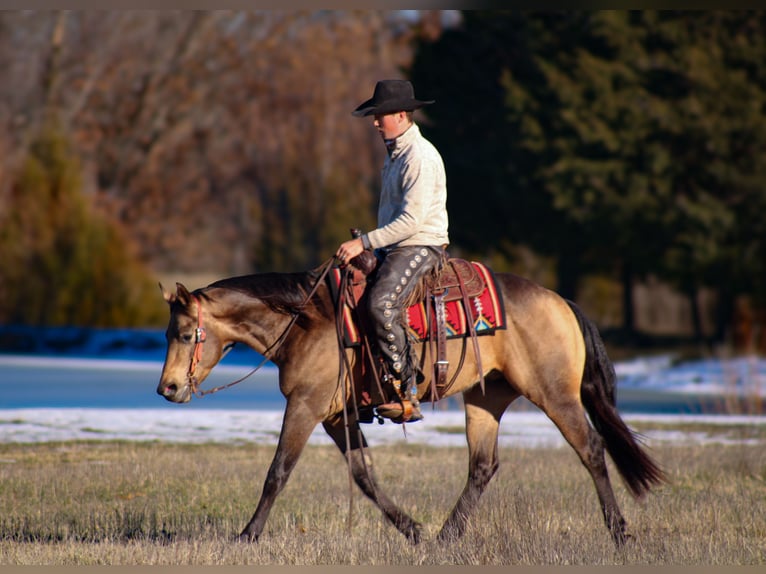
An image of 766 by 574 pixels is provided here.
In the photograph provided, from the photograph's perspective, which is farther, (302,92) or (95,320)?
(302,92)

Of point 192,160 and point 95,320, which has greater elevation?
point 192,160

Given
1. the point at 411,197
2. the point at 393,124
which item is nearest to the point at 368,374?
the point at 411,197

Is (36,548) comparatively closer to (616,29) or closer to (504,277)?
(504,277)

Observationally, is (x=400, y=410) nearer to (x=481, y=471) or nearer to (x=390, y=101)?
(x=481, y=471)

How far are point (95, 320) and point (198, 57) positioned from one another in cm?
2207

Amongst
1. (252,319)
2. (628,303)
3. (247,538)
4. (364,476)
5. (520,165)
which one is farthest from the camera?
(628,303)

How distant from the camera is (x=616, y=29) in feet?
91.5

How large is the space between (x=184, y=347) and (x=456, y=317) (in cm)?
170

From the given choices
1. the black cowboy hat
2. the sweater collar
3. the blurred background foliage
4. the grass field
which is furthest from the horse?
the blurred background foliage

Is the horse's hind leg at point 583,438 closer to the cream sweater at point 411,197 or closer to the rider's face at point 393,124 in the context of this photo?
the cream sweater at point 411,197

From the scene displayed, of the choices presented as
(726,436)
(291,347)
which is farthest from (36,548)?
(726,436)

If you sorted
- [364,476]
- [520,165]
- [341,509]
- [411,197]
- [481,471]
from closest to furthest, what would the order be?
[411,197] < [364,476] < [481,471] < [341,509] < [520,165]

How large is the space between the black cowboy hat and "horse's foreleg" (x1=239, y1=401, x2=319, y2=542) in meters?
1.87

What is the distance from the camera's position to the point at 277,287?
7602 mm
